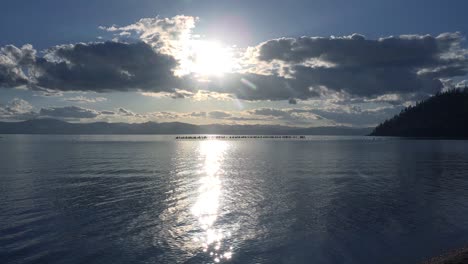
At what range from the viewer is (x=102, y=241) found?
2273 cm

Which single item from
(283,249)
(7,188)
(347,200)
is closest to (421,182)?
(347,200)

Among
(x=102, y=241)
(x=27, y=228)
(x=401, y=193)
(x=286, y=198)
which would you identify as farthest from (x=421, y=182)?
(x=27, y=228)

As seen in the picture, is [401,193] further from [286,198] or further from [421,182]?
[286,198]

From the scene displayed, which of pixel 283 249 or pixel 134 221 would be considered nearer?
pixel 283 249

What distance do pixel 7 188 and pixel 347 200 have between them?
40.3 meters

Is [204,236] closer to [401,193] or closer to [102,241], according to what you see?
[102,241]

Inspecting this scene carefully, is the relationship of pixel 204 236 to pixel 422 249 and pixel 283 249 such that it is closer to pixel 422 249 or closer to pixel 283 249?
pixel 283 249

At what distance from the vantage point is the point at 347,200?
36625 mm

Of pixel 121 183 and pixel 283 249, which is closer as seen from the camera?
pixel 283 249

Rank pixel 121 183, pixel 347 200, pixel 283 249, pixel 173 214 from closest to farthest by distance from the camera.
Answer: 1. pixel 283 249
2. pixel 173 214
3. pixel 347 200
4. pixel 121 183

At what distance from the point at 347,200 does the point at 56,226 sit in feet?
90.2

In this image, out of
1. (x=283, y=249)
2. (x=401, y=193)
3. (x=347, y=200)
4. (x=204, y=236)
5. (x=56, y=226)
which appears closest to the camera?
(x=283, y=249)

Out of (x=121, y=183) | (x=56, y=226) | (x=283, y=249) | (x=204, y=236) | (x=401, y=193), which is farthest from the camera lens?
(x=121, y=183)

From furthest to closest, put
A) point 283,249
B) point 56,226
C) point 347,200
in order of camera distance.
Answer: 1. point 347,200
2. point 56,226
3. point 283,249
